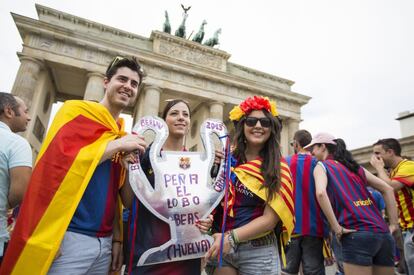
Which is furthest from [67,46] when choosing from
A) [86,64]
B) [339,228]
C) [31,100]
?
[339,228]

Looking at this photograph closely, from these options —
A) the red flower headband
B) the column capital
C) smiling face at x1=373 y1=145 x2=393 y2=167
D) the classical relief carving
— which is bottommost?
the red flower headband

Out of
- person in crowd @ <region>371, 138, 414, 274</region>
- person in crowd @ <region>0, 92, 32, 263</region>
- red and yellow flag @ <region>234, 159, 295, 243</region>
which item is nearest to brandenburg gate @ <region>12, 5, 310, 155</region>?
person in crowd @ <region>371, 138, 414, 274</region>

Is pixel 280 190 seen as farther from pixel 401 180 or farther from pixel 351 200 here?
pixel 401 180

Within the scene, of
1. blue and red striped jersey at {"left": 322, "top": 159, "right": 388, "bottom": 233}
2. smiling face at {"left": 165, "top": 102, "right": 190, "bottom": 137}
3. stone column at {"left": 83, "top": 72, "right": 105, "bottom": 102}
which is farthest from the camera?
stone column at {"left": 83, "top": 72, "right": 105, "bottom": 102}

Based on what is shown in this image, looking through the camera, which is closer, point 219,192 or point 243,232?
point 243,232

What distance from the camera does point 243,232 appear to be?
174cm

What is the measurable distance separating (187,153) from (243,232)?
2.32 feet

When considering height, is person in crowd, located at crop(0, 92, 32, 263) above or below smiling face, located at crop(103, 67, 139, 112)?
below

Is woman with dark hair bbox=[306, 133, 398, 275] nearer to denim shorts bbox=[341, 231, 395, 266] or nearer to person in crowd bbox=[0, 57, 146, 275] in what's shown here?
denim shorts bbox=[341, 231, 395, 266]

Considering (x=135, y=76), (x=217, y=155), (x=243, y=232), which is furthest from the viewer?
(x=135, y=76)

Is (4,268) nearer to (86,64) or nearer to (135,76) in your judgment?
(135,76)

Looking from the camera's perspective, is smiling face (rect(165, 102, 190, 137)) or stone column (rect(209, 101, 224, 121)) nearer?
smiling face (rect(165, 102, 190, 137))

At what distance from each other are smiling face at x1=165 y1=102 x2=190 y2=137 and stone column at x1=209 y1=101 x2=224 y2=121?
20.4 m

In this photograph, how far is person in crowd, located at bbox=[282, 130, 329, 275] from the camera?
327 centimetres
